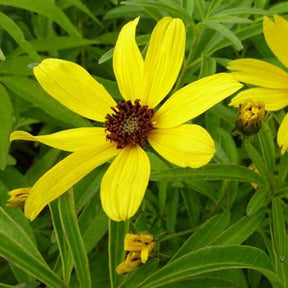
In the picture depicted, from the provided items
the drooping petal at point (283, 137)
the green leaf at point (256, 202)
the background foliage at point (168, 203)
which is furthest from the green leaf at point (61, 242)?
the drooping petal at point (283, 137)

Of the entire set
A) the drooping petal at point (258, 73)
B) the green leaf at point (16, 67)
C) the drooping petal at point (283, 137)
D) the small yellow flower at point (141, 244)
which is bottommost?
the small yellow flower at point (141, 244)

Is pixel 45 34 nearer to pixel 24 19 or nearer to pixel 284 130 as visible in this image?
pixel 24 19

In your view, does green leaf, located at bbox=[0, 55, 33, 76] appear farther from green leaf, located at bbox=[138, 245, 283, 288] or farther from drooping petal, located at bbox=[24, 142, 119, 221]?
green leaf, located at bbox=[138, 245, 283, 288]

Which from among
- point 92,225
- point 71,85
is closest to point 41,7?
point 71,85

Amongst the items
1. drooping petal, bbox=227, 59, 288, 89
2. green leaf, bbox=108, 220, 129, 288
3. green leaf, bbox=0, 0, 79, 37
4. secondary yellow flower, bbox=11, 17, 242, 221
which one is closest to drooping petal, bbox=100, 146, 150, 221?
secondary yellow flower, bbox=11, 17, 242, 221

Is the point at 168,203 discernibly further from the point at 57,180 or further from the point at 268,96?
the point at 57,180

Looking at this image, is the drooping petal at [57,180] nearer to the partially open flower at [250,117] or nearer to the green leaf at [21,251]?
the green leaf at [21,251]
